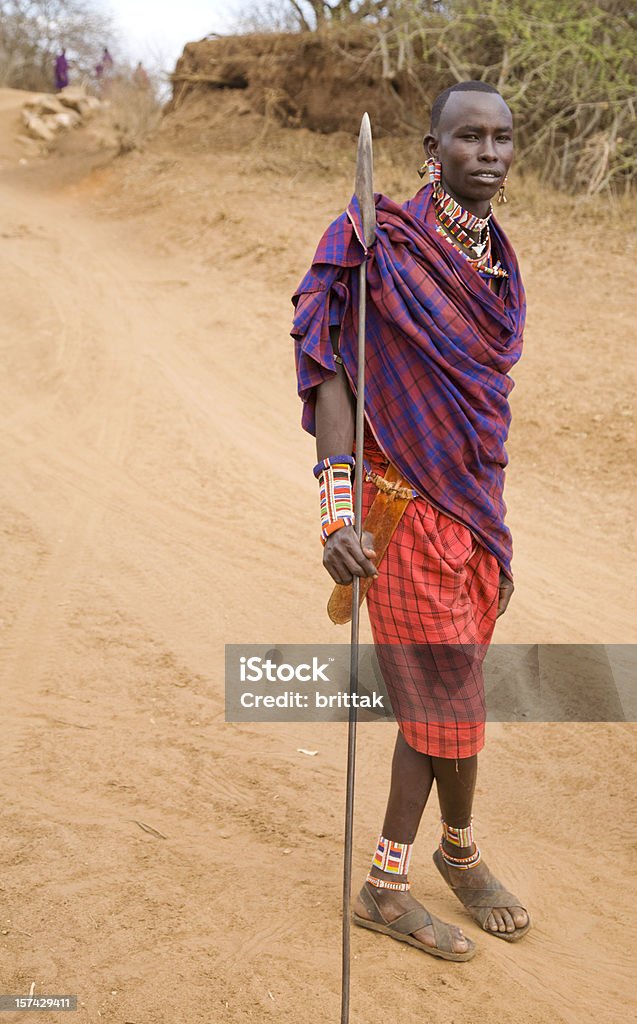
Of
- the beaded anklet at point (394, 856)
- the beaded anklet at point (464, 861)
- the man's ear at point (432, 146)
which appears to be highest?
the man's ear at point (432, 146)

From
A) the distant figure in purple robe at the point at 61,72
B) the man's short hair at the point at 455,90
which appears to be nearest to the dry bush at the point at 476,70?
the man's short hair at the point at 455,90

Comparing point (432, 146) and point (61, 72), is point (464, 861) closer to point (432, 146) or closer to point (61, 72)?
point (432, 146)

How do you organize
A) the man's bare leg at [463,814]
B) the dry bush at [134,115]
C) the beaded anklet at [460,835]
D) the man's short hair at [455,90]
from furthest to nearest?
the dry bush at [134,115], the beaded anklet at [460,835], the man's bare leg at [463,814], the man's short hair at [455,90]

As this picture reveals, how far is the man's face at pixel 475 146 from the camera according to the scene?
7.32ft

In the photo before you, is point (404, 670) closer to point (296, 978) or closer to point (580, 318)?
point (296, 978)

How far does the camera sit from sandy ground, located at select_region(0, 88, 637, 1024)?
7.68 ft

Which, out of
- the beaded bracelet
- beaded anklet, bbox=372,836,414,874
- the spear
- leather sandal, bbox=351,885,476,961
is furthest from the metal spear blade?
leather sandal, bbox=351,885,476,961

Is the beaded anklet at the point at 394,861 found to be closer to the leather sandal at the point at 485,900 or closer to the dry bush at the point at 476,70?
the leather sandal at the point at 485,900

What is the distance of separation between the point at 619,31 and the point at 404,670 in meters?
8.99

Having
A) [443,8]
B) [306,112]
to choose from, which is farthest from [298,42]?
[443,8]

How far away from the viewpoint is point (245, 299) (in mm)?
8328

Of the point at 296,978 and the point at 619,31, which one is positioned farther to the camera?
the point at 619,31

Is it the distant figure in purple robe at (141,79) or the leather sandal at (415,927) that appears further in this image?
the distant figure in purple robe at (141,79)

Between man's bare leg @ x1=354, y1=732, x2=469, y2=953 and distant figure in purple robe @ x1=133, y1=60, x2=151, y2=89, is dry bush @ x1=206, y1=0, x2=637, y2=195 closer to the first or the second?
distant figure in purple robe @ x1=133, y1=60, x2=151, y2=89
